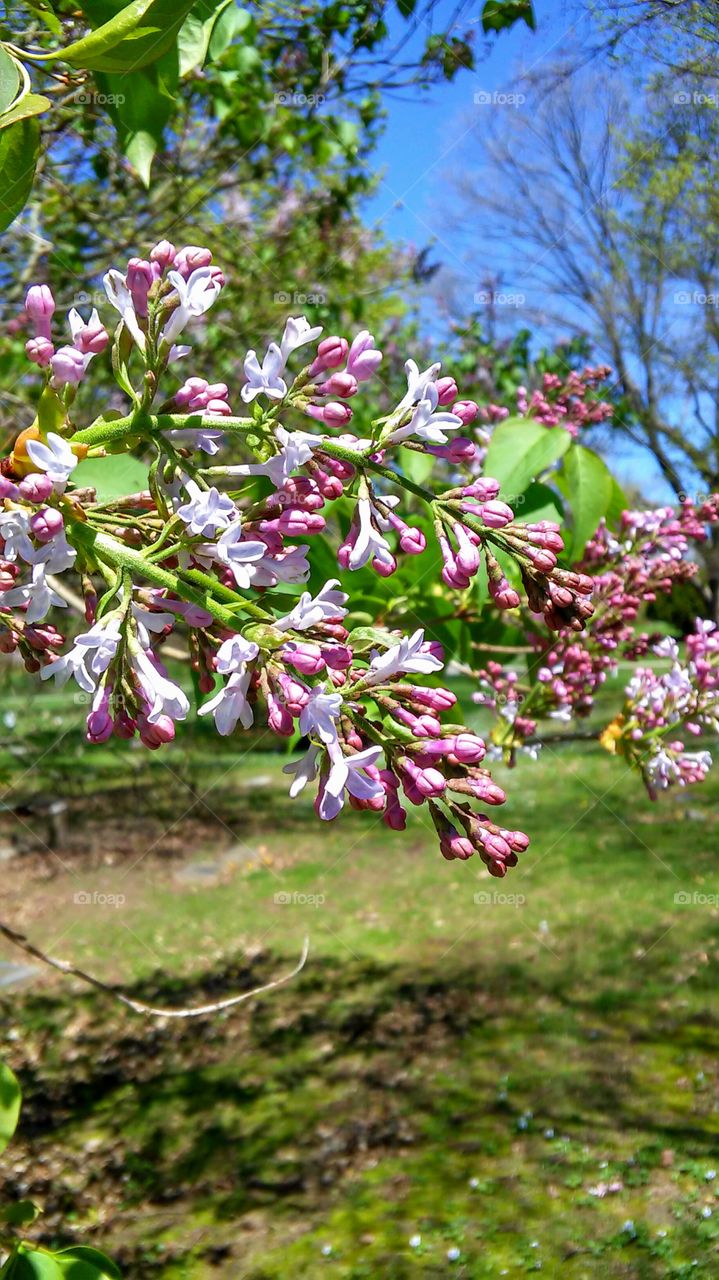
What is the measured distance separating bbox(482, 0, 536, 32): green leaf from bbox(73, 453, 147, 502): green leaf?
1351mm

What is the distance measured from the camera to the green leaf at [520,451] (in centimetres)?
156

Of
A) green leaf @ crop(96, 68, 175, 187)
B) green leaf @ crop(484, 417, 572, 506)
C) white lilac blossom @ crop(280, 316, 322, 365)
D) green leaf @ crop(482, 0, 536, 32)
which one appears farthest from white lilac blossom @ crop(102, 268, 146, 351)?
green leaf @ crop(482, 0, 536, 32)

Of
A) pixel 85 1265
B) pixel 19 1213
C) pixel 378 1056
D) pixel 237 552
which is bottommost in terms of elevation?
pixel 378 1056

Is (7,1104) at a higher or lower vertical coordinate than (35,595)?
lower

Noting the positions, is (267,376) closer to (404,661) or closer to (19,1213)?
(404,661)

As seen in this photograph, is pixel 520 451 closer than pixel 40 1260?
No

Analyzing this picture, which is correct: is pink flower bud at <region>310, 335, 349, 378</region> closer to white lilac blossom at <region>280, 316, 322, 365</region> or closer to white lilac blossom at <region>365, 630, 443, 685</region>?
white lilac blossom at <region>280, 316, 322, 365</region>

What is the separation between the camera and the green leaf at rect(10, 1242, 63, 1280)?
3.48 feet

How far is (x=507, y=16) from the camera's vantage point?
2.31m

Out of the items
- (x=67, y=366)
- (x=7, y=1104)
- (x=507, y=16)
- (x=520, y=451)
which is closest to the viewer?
(x=67, y=366)

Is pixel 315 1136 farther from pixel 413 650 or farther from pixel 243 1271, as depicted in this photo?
pixel 413 650

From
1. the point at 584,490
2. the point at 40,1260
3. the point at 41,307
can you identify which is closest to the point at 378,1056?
the point at 584,490

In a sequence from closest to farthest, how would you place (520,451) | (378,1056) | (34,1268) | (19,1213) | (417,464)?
(34,1268), (19,1213), (520,451), (417,464), (378,1056)

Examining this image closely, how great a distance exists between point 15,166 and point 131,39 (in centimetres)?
13
